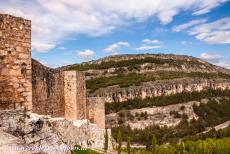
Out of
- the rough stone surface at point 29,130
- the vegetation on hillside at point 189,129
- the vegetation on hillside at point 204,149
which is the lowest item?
the vegetation on hillside at point 204,149

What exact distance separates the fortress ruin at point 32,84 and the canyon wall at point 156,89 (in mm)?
72658

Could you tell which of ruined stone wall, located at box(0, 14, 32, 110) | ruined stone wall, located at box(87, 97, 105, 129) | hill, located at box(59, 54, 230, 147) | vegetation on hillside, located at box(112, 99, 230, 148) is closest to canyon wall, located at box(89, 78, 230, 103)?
hill, located at box(59, 54, 230, 147)

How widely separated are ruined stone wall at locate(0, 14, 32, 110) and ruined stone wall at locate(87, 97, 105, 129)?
39.0 ft

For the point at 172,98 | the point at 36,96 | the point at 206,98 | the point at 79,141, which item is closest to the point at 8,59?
the point at 36,96

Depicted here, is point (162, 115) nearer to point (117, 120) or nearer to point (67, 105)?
point (117, 120)

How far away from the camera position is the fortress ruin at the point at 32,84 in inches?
480

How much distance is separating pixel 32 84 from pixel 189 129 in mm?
78098

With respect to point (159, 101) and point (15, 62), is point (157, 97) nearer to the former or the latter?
point (159, 101)

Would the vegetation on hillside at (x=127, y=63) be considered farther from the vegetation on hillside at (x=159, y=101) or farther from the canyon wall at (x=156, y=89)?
the vegetation on hillside at (x=159, y=101)

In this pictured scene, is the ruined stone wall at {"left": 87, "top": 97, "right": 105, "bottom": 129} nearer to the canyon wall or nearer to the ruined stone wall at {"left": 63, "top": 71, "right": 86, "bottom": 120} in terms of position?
the ruined stone wall at {"left": 63, "top": 71, "right": 86, "bottom": 120}

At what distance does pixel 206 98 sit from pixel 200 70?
106 ft

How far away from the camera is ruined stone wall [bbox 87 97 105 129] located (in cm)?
2472

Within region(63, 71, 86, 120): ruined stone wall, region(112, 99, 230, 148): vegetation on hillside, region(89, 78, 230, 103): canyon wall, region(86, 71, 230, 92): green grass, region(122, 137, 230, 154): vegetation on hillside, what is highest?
region(86, 71, 230, 92): green grass

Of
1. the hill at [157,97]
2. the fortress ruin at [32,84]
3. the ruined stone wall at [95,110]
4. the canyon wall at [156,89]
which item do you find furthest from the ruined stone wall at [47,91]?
the canyon wall at [156,89]
